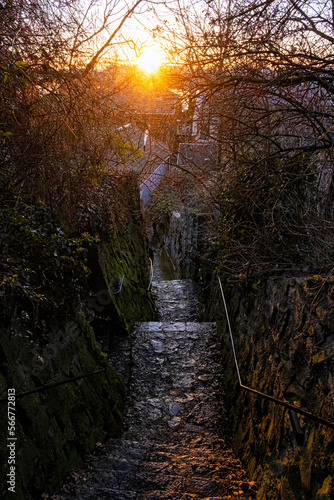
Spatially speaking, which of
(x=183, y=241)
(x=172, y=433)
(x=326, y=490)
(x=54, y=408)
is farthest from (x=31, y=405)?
(x=183, y=241)

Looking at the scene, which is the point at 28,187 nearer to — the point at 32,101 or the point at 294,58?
the point at 32,101

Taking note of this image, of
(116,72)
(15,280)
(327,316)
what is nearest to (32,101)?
(116,72)

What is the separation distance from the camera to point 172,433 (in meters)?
4.26

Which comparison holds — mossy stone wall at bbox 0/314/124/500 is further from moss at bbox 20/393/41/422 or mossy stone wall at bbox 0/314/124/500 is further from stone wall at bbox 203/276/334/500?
stone wall at bbox 203/276/334/500

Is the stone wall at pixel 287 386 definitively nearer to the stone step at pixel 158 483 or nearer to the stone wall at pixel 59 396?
the stone step at pixel 158 483

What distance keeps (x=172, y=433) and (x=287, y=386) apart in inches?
80.9

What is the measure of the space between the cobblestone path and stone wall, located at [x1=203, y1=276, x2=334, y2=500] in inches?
11.9

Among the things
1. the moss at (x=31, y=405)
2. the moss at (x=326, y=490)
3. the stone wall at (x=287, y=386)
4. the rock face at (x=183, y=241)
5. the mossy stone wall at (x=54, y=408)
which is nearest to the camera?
the moss at (x=326, y=490)

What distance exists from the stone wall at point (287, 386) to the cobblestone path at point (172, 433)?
0.30 meters


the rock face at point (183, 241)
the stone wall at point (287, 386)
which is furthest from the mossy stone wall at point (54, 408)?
the rock face at point (183, 241)

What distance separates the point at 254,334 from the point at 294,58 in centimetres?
337

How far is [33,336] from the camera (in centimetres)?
314

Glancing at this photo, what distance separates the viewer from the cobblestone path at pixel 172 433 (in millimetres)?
3021

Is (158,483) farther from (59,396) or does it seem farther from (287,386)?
(287,386)
